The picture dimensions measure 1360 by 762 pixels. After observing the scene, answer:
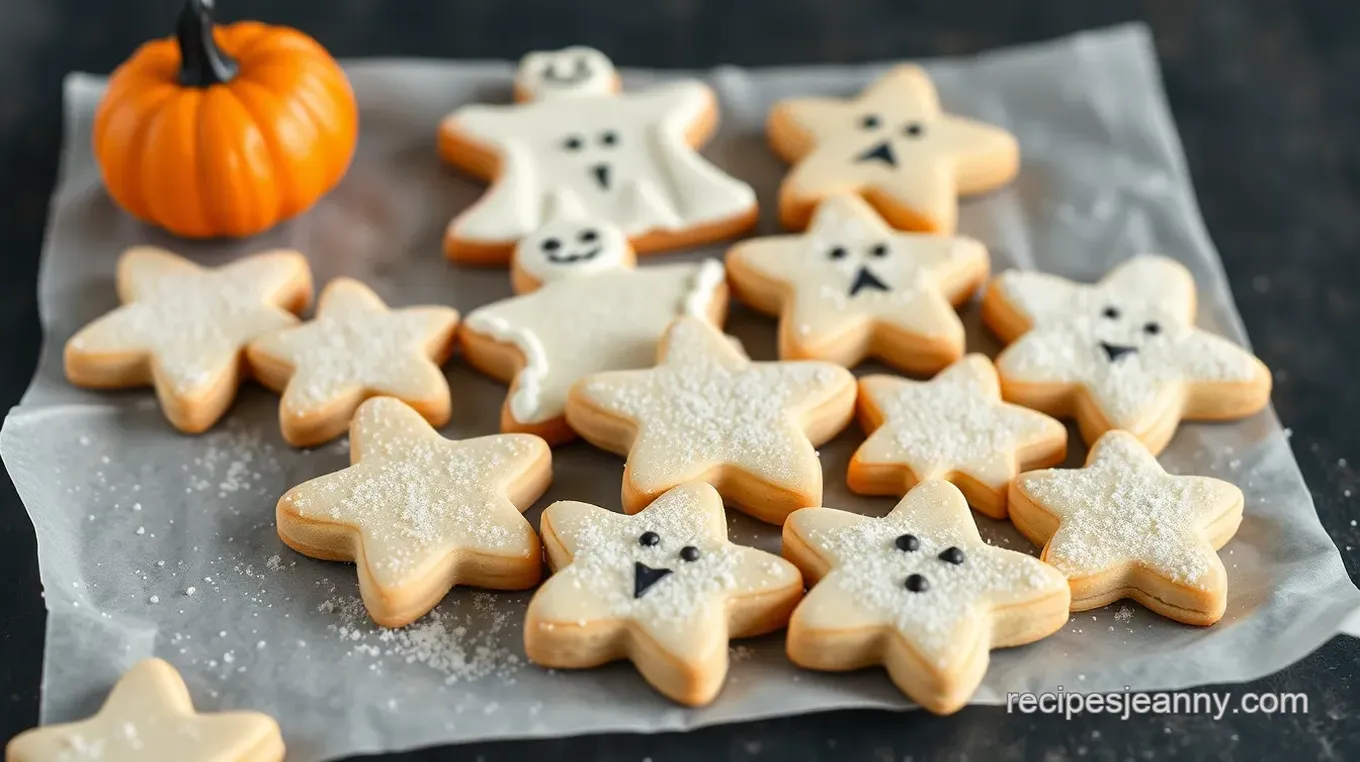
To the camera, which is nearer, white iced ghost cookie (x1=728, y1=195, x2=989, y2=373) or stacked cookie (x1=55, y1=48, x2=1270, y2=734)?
stacked cookie (x1=55, y1=48, x2=1270, y2=734)

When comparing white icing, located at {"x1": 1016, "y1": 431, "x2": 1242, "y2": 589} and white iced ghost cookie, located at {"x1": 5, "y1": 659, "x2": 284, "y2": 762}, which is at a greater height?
white icing, located at {"x1": 1016, "y1": 431, "x2": 1242, "y2": 589}

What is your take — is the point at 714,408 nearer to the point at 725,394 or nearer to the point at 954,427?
the point at 725,394

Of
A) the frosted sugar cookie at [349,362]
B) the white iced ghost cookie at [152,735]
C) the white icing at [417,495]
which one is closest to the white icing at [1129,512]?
the white icing at [417,495]

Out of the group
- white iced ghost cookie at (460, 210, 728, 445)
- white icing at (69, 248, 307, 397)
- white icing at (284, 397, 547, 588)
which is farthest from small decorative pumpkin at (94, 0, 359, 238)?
white icing at (284, 397, 547, 588)

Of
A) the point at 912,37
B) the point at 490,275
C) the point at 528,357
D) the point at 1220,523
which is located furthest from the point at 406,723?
the point at 912,37

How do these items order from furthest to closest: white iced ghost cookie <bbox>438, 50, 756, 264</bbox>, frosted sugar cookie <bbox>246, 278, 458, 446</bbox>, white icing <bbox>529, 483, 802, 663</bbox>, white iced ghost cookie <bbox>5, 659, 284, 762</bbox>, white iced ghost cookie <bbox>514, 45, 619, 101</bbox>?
1. white iced ghost cookie <bbox>514, 45, 619, 101</bbox>
2. white iced ghost cookie <bbox>438, 50, 756, 264</bbox>
3. frosted sugar cookie <bbox>246, 278, 458, 446</bbox>
4. white icing <bbox>529, 483, 802, 663</bbox>
5. white iced ghost cookie <bbox>5, 659, 284, 762</bbox>

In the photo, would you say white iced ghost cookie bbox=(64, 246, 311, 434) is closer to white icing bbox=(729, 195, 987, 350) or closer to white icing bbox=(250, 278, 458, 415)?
white icing bbox=(250, 278, 458, 415)

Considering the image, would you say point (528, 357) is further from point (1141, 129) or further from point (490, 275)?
point (1141, 129)

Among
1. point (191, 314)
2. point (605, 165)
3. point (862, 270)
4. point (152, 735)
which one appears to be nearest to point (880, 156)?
point (862, 270)
